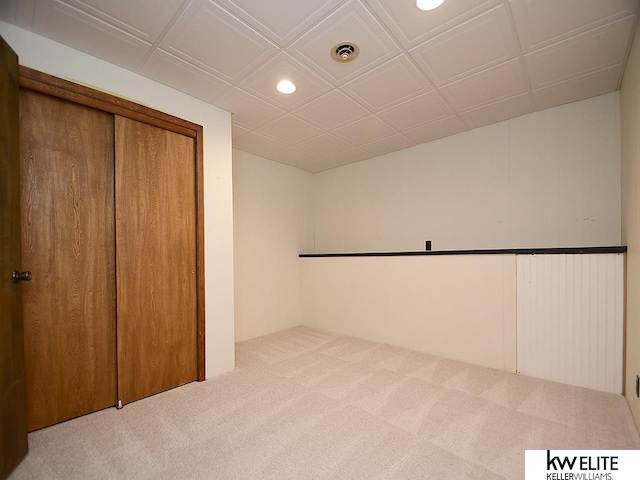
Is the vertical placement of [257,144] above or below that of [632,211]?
above

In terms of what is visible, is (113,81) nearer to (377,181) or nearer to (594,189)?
(377,181)

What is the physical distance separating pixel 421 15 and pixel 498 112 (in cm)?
168

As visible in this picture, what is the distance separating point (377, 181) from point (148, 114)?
2.87 m

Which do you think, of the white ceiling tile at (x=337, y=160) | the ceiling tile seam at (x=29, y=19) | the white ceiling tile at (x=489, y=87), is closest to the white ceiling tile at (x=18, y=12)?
the ceiling tile seam at (x=29, y=19)

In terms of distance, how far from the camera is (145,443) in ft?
5.45

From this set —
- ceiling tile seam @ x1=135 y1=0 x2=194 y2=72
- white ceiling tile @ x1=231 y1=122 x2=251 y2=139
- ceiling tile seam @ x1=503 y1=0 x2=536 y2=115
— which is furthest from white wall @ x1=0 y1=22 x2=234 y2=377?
ceiling tile seam @ x1=503 y1=0 x2=536 y2=115

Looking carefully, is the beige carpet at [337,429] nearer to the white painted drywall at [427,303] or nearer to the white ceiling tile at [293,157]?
the white painted drywall at [427,303]

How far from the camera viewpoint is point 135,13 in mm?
1635

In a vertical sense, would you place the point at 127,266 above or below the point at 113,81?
below

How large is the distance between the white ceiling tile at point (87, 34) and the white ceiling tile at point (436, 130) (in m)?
2.64

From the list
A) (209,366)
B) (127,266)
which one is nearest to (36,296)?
(127,266)

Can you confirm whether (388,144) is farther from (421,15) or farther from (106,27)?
(106,27)

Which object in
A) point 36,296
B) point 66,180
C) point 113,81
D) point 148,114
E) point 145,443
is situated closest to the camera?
point 145,443

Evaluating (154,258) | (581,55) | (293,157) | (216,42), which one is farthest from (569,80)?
(154,258)
